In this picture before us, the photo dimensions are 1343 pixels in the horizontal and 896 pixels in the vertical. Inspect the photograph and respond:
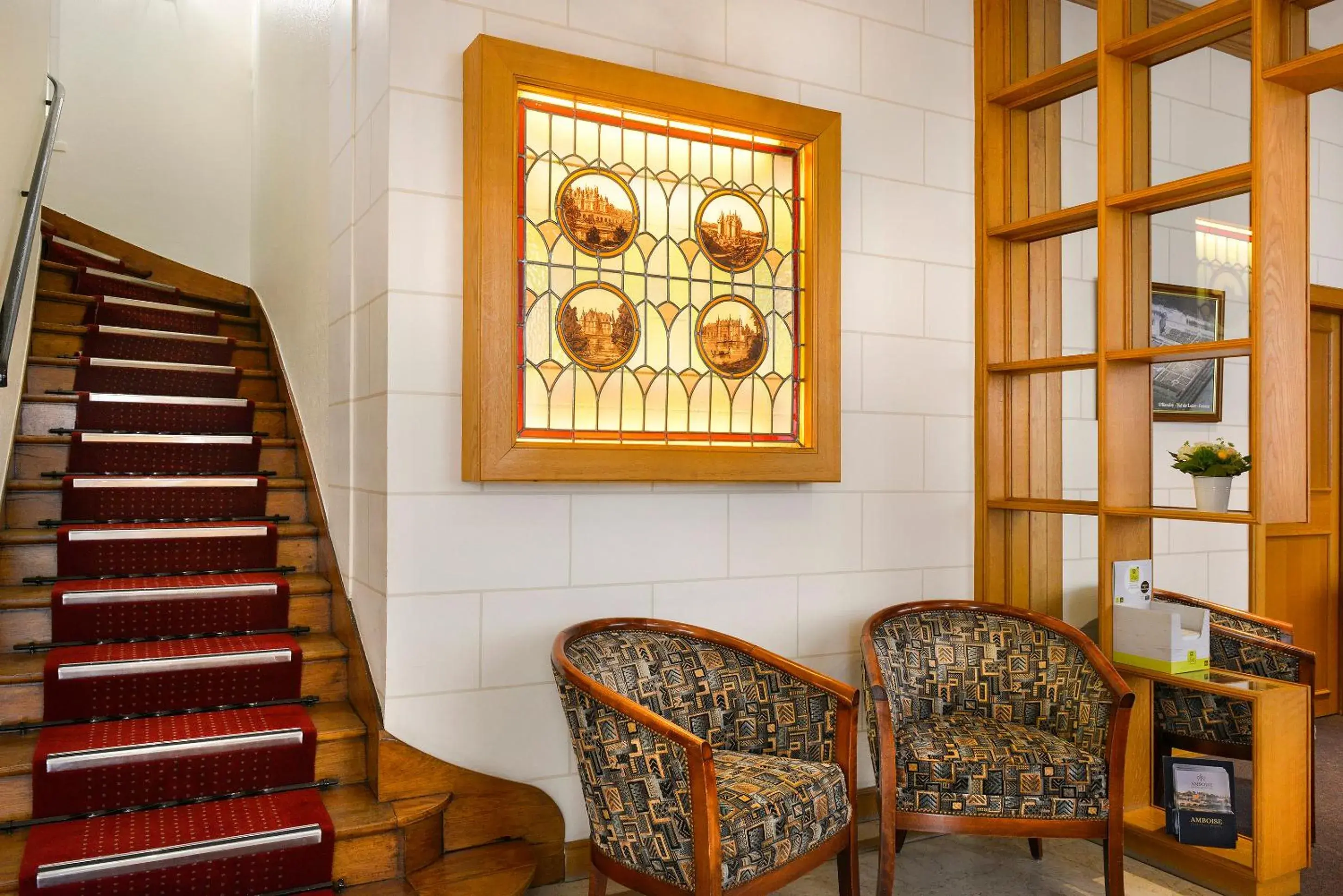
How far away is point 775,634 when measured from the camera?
10.8ft

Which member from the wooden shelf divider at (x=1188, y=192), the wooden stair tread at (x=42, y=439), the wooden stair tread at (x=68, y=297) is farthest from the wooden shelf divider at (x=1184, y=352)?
the wooden stair tread at (x=68, y=297)

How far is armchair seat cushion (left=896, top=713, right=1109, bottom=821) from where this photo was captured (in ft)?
8.34

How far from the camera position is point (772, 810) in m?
2.22

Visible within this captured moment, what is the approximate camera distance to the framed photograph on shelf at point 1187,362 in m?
3.00

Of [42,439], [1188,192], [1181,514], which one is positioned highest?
[1188,192]

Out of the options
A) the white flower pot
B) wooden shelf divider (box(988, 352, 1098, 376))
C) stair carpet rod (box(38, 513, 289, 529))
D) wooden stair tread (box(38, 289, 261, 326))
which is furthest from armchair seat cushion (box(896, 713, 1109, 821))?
wooden stair tread (box(38, 289, 261, 326))

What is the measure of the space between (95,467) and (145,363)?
656 millimetres

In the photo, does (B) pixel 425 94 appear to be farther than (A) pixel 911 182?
No

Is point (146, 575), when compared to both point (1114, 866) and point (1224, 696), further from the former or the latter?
point (1224, 696)

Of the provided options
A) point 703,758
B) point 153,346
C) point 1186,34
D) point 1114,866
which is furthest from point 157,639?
point 1186,34

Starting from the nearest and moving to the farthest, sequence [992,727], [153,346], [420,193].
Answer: [420,193] < [992,727] < [153,346]

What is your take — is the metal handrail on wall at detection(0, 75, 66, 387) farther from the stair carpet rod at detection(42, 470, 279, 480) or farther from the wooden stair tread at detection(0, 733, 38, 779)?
the wooden stair tread at detection(0, 733, 38, 779)

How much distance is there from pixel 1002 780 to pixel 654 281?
178 centimetres

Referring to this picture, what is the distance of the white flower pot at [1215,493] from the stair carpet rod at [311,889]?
2748mm
